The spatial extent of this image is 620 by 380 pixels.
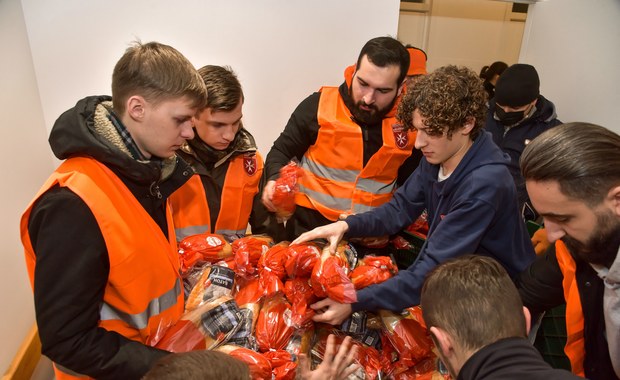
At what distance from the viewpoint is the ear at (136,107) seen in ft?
4.24

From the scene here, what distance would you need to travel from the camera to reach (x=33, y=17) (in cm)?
273

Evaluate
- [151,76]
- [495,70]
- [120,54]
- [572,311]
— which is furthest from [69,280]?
[495,70]

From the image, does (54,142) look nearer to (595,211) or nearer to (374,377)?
(374,377)

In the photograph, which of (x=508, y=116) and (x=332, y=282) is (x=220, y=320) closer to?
(x=332, y=282)

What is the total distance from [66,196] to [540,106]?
307 cm

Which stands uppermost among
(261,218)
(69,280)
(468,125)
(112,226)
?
(468,125)

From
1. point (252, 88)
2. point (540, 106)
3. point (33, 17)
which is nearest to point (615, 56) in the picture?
point (540, 106)

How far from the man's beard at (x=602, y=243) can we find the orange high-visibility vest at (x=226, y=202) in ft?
4.80

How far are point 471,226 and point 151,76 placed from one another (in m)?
1.27

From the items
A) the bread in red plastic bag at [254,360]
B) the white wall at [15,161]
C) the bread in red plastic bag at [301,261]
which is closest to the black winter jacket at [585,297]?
the bread in red plastic bag at [301,261]

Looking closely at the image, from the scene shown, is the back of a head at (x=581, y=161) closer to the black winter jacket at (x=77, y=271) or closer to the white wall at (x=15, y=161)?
the black winter jacket at (x=77, y=271)

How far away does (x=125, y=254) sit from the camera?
4.07 ft

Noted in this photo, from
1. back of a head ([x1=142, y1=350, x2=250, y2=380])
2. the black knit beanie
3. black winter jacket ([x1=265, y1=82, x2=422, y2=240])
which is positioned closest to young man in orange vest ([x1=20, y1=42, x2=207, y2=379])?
back of a head ([x1=142, y1=350, x2=250, y2=380])

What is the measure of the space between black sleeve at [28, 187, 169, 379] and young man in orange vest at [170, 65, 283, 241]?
775 millimetres
